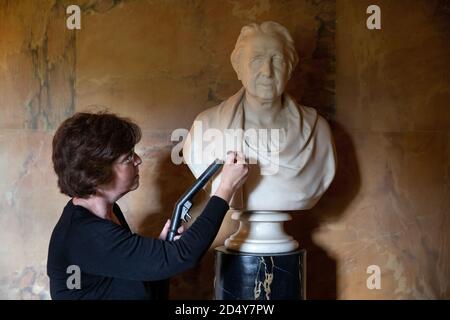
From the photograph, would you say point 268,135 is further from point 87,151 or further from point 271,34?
point 87,151

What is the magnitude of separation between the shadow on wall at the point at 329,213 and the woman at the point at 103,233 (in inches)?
42.5

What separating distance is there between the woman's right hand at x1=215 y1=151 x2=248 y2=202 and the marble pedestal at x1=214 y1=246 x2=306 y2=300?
39cm

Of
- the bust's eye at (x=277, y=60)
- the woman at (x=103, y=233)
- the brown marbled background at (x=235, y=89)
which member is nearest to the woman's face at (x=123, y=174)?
the woman at (x=103, y=233)

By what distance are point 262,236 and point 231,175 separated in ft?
1.50

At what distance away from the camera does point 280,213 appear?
2088 mm

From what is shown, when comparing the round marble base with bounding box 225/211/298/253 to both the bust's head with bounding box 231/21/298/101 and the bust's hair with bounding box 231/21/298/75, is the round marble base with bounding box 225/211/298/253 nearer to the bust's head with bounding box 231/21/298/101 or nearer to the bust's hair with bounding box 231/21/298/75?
the bust's head with bounding box 231/21/298/101

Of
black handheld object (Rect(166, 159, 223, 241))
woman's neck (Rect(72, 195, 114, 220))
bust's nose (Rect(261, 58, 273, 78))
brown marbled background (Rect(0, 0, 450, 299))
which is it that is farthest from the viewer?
brown marbled background (Rect(0, 0, 450, 299))

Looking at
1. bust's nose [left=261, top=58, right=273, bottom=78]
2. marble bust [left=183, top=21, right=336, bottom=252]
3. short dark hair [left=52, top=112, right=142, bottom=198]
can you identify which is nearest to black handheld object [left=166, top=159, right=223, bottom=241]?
marble bust [left=183, top=21, right=336, bottom=252]

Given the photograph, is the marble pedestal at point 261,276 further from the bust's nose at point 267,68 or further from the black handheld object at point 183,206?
the bust's nose at point 267,68

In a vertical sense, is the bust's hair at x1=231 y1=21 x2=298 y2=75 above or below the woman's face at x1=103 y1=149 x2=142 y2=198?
above

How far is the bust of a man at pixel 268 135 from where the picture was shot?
1974mm

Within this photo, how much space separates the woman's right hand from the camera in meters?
1.63
